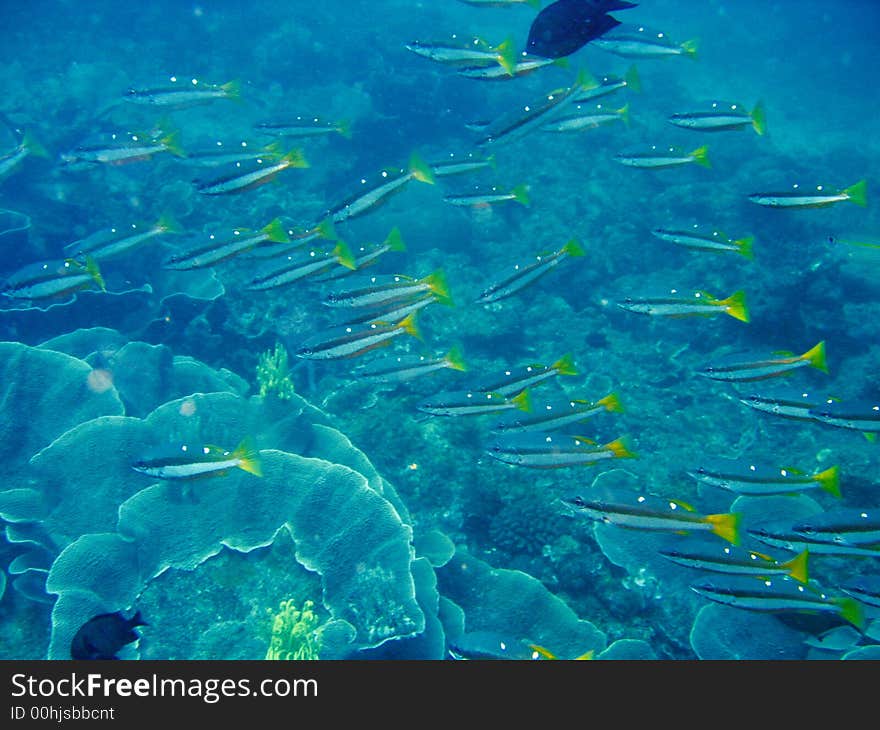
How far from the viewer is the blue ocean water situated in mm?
4184

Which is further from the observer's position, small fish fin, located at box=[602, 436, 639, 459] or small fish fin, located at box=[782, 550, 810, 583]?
small fish fin, located at box=[602, 436, 639, 459]

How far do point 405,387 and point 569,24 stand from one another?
4.78 m

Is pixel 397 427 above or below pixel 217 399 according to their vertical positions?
below

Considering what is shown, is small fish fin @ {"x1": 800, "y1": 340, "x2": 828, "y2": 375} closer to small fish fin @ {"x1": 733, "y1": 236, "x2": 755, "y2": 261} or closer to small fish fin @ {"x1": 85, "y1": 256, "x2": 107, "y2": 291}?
small fish fin @ {"x1": 733, "y1": 236, "x2": 755, "y2": 261}

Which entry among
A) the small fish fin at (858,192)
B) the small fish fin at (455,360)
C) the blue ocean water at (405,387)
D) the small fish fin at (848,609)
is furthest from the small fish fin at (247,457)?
the small fish fin at (858,192)

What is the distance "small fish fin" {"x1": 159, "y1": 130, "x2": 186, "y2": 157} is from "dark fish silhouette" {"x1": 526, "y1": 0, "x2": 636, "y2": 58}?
12.9 feet

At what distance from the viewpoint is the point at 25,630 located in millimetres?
4176

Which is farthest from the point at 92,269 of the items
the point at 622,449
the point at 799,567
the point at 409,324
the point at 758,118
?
the point at 758,118

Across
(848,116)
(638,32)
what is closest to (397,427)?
(638,32)

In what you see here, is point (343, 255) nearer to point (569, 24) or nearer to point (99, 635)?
point (569, 24)

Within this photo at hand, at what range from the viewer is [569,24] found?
11.7ft

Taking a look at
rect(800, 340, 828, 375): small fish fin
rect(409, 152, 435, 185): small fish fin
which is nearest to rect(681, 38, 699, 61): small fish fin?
rect(409, 152, 435, 185): small fish fin

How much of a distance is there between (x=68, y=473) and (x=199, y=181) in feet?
9.61
